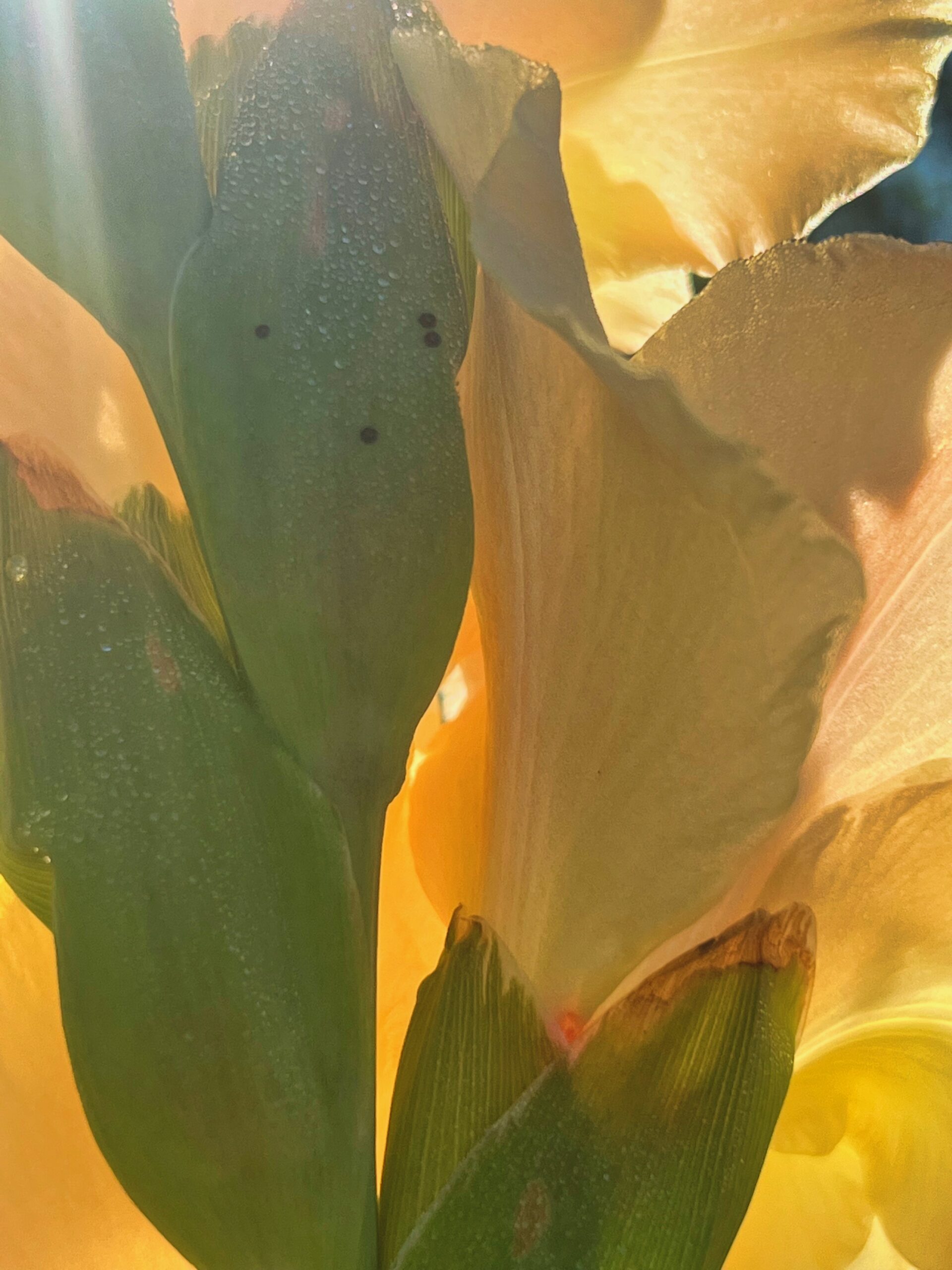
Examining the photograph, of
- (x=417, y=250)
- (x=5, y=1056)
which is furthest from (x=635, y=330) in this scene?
(x=5, y=1056)

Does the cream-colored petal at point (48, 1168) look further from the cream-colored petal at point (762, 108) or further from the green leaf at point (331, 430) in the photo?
the cream-colored petal at point (762, 108)

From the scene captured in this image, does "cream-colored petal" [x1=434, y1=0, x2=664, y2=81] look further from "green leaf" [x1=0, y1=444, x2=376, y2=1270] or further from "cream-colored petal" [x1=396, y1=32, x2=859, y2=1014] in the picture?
"green leaf" [x1=0, y1=444, x2=376, y2=1270]

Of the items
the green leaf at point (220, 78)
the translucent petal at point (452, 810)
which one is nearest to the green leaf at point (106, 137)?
the green leaf at point (220, 78)

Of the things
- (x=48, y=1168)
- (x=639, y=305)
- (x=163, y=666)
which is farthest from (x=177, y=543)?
(x=639, y=305)

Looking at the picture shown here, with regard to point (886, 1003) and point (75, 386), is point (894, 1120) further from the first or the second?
point (75, 386)

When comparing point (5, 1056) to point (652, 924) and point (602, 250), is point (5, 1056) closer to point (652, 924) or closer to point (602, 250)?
point (652, 924)

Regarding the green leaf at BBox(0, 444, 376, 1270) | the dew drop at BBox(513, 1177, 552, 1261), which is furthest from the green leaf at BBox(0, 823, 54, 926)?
the dew drop at BBox(513, 1177, 552, 1261)
